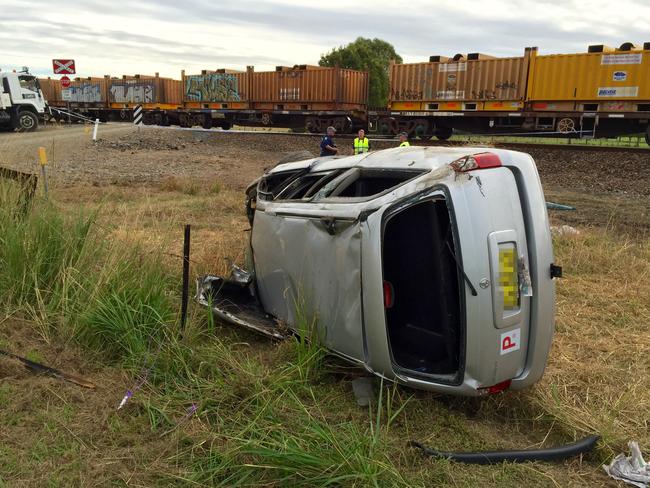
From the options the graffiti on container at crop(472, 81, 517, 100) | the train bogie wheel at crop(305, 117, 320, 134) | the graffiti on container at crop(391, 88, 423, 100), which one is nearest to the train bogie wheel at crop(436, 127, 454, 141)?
the graffiti on container at crop(391, 88, 423, 100)

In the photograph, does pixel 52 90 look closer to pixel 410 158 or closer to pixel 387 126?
pixel 387 126

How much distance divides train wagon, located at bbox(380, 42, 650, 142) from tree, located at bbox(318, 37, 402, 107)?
3662cm

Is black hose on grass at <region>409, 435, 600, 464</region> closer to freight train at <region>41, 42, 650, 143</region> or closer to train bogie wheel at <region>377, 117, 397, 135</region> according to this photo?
freight train at <region>41, 42, 650, 143</region>

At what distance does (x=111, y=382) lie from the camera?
10.2 ft

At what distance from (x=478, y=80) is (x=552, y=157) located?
576cm

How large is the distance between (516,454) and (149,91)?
38543 mm

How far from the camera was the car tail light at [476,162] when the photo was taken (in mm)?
2514

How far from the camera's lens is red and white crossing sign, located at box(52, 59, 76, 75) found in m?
19.5

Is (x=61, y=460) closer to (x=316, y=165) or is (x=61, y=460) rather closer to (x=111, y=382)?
(x=111, y=382)

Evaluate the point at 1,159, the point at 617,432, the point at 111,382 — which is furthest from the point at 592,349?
the point at 1,159

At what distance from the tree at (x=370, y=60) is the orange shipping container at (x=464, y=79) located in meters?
36.2

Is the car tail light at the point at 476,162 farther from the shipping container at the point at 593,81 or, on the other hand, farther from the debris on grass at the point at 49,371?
the shipping container at the point at 593,81

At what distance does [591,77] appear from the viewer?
17.5 m

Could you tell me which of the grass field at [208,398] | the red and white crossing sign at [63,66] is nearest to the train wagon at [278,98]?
the red and white crossing sign at [63,66]
